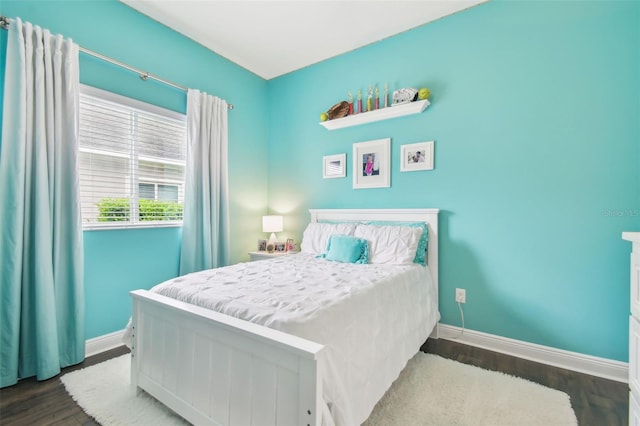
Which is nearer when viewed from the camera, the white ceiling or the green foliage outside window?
the green foliage outside window

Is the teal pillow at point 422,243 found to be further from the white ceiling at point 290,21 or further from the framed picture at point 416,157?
the white ceiling at point 290,21

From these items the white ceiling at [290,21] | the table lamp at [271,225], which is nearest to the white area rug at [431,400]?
the table lamp at [271,225]

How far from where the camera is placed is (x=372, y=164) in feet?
9.53

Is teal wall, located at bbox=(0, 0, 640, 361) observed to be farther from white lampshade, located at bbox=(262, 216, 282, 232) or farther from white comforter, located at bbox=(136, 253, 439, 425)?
white lampshade, located at bbox=(262, 216, 282, 232)

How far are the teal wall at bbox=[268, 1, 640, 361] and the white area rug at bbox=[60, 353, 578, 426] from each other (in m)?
0.61

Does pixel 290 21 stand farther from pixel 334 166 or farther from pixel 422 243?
pixel 422 243

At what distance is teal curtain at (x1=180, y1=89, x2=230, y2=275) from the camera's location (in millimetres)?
2746

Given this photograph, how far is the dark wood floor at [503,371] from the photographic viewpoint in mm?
1483

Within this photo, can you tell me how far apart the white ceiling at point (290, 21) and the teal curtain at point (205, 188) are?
0.60 metres

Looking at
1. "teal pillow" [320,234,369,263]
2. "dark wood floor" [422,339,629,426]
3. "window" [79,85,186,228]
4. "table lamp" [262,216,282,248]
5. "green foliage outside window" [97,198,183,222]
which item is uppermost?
"window" [79,85,186,228]

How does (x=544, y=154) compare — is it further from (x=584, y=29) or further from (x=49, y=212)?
(x=49, y=212)

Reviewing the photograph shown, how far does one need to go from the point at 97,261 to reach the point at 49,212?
0.51m

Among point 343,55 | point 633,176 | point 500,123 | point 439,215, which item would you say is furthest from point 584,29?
point 343,55

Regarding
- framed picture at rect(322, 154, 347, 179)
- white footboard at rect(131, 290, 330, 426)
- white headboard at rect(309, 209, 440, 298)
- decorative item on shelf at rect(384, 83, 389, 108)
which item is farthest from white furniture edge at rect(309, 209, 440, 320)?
white footboard at rect(131, 290, 330, 426)
